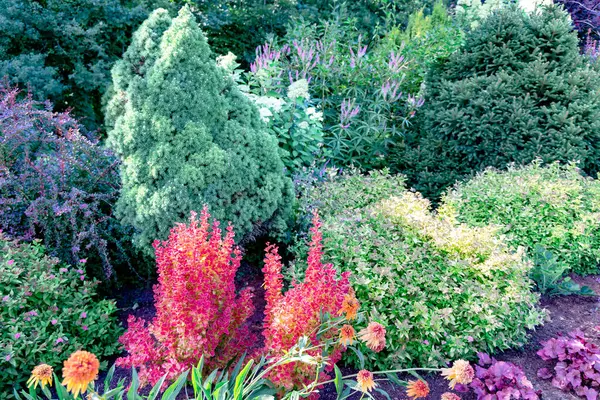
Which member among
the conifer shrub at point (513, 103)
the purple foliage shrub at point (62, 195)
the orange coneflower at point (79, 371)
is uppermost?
the conifer shrub at point (513, 103)

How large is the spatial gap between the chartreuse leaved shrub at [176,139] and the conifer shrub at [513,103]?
7.62 ft

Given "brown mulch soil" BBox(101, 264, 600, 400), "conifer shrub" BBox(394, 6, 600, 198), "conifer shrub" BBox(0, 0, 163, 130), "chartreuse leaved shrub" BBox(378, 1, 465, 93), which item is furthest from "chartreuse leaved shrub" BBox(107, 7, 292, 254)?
"chartreuse leaved shrub" BBox(378, 1, 465, 93)

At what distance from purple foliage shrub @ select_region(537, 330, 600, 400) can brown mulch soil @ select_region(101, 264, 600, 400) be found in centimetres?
5

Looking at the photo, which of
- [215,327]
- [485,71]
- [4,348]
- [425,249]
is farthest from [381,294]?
[485,71]

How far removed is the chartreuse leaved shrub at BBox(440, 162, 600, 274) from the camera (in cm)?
356

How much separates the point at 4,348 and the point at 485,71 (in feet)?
14.2

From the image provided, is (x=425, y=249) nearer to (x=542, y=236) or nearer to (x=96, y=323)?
(x=542, y=236)

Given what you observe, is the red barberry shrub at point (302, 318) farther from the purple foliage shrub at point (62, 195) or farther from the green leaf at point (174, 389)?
the purple foliage shrub at point (62, 195)

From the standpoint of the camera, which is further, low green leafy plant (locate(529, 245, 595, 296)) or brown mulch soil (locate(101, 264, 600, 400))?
low green leafy plant (locate(529, 245, 595, 296))

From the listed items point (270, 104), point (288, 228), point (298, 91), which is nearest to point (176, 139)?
point (288, 228)

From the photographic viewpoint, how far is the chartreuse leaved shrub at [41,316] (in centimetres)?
Result: 244

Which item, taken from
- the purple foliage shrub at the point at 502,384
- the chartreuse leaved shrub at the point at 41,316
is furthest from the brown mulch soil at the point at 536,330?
the chartreuse leaved shrub at the point at 41,316

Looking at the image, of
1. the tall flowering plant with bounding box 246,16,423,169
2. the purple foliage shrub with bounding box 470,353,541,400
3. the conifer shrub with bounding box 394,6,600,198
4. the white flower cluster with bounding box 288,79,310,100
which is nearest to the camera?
the purple foliage shrub with bounding box 470,353,541,400

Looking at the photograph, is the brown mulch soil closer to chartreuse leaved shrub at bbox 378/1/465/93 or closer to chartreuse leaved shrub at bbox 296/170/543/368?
chartreuse leaved shrub at bbox 296/170/543/368
